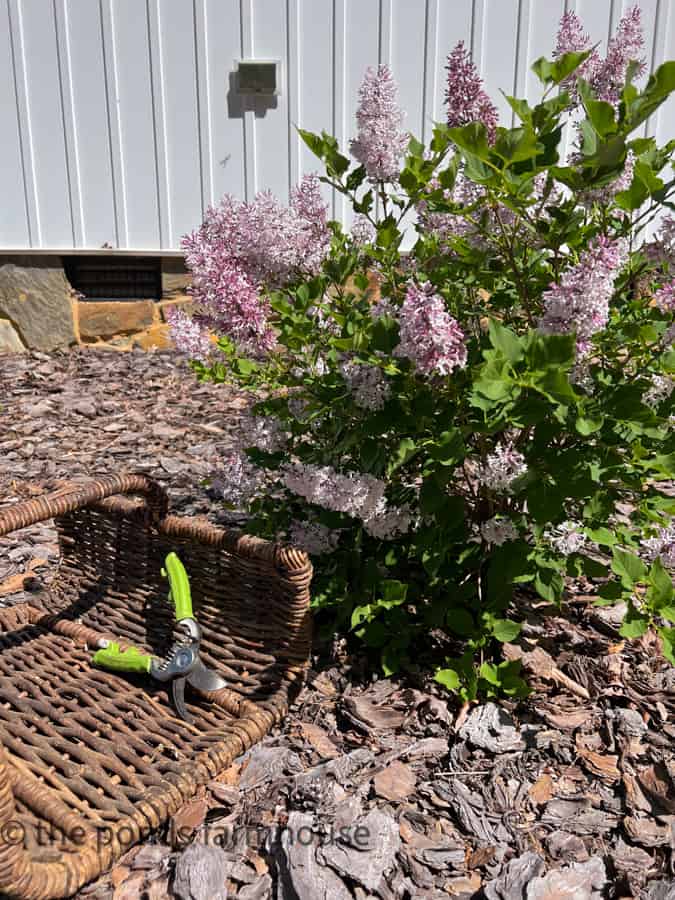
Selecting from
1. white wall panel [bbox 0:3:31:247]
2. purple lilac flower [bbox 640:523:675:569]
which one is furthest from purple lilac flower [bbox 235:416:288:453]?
white wall panel [bbox 0:3:31:247]

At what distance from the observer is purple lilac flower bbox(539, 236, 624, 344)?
0.98 metres

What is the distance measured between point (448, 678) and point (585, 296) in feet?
2.56

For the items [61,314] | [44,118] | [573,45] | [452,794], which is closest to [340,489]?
[452,794]

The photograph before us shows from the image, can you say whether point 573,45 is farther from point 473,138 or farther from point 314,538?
point 314,538

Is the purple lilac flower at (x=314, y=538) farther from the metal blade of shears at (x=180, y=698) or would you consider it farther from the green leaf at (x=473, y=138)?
the green leaf at (x=473, y=138)

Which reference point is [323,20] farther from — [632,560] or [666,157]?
[632,560]

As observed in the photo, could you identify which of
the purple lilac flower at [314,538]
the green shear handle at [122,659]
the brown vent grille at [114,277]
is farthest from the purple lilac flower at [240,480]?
the brown vent grille at [114,277]

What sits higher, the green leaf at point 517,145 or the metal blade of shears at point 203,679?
the green leaf at point 517,145

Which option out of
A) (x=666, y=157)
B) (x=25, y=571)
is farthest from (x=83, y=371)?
(x=666, y=157)

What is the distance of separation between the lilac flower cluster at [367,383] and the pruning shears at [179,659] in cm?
59

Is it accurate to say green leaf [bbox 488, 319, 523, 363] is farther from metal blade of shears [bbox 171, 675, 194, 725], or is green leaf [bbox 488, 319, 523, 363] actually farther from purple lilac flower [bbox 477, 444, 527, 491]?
metal blade of shears [bbox 171, 675, 194, 725]

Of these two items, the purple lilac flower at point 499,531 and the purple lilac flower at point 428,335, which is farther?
the purple lilac flower at point 499,531

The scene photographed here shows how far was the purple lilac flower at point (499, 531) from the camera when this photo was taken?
1.33 meters

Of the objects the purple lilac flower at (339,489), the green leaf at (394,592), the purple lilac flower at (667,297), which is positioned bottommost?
the green leaf at (394,592)
